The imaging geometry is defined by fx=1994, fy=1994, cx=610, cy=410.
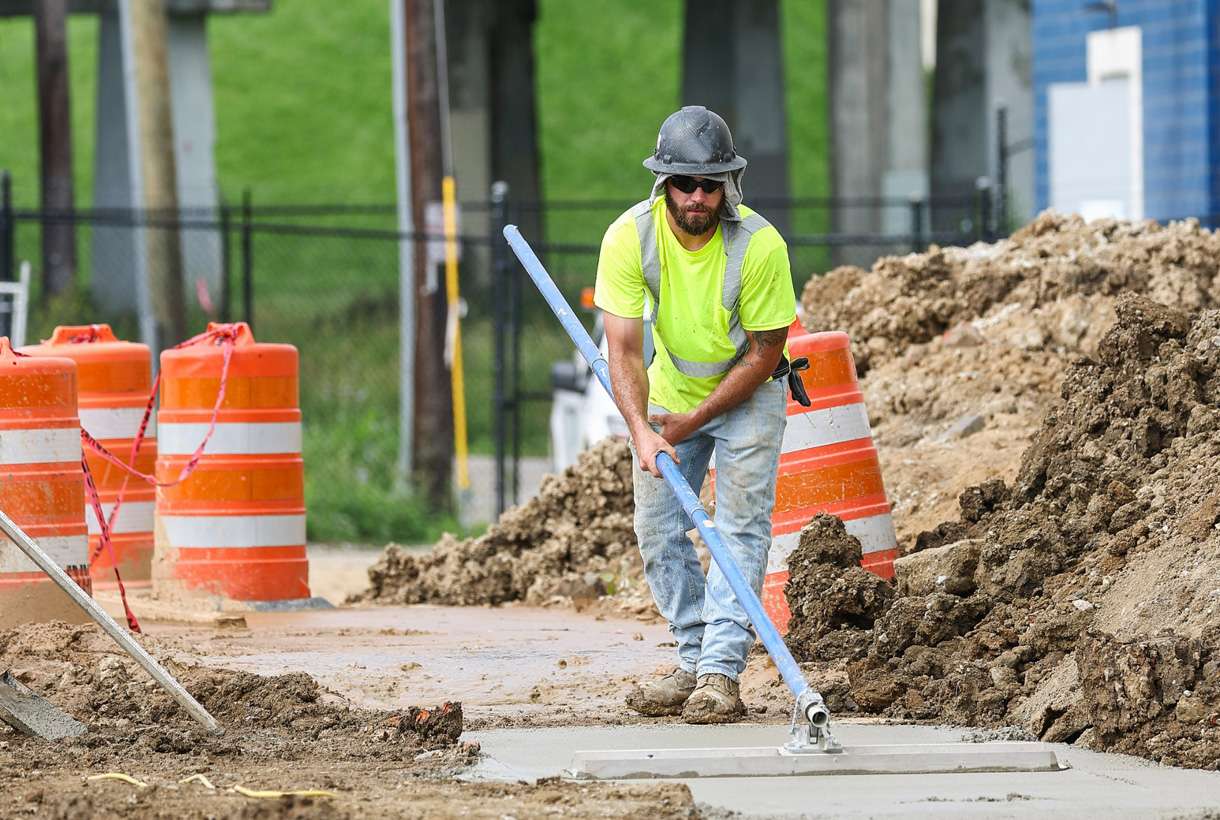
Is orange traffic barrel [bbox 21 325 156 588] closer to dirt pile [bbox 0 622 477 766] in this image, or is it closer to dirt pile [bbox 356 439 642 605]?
dirt pile [bbox 356 439 642 605]

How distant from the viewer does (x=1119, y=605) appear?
7.11 meters

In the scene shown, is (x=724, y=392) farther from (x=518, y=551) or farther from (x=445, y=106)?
(x=445, y=106)

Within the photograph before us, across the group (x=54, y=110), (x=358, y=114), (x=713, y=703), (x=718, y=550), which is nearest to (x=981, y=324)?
(x=713, y=703)

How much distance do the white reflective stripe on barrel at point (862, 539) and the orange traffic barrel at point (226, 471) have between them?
297 cm

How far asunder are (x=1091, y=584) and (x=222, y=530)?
4.61m

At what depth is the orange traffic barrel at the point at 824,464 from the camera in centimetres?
839

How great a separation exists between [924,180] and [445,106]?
13054 millimetres

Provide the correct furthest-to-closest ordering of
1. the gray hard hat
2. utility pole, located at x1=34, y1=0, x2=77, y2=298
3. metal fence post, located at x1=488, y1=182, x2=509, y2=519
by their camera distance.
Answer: utility pole, located at x1=34, y1=0, x2=77, y2=298 → metal fence post, located at x1=488, y1=182, x2=509, y2=519 → the gray hard hat

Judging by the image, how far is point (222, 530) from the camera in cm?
1005

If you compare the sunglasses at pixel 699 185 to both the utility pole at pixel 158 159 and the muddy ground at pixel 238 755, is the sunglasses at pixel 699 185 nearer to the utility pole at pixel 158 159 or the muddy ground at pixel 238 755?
the muddy ground at pixel 238 755

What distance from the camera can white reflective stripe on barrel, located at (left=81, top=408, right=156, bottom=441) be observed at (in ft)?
35.1

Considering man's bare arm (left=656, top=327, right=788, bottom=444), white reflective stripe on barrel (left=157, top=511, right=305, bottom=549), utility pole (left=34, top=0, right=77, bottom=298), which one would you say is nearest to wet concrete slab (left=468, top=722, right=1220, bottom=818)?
man's bare arm (left=656, top=327, right=788, bottom=444)

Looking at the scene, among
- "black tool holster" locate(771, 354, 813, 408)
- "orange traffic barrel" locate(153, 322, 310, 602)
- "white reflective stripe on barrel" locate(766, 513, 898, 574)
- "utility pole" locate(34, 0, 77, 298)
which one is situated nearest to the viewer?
"black tool holster" locate(771, 354, 813, 408)

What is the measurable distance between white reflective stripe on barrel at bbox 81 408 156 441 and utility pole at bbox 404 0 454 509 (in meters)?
7.66
